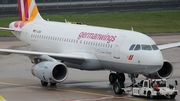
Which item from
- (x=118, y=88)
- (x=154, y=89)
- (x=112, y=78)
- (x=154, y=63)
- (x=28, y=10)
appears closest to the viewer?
(x=154, y=89)

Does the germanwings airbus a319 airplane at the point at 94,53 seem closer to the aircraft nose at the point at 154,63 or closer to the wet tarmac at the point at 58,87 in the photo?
the aircraft nose at the point at 154,63

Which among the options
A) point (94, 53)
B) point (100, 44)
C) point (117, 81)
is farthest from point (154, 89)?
point (94, 53)

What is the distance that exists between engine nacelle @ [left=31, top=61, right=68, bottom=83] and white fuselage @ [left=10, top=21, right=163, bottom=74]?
2.25 meters

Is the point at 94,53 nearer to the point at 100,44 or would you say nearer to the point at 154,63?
the point at 100,44

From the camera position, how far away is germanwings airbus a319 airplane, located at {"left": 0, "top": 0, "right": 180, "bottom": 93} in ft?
123

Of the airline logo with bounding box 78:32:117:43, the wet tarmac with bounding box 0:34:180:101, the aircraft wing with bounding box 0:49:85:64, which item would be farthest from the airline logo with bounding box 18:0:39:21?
the aircraft wing with bounding box 0:49:85:64

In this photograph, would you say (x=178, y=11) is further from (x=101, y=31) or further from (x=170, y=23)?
(x=101, y=31)

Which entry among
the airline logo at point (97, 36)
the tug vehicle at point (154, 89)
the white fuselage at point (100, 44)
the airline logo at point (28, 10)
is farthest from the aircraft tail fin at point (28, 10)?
the tug vehicle at point (154, 89)

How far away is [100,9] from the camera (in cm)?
10025

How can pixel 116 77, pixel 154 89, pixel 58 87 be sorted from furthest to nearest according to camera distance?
pixel 116 77, pixel 58 87, pixel 154 89

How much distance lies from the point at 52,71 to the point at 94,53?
3578 millimetres

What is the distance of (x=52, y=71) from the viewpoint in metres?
38.8

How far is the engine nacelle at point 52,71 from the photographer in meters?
38.8

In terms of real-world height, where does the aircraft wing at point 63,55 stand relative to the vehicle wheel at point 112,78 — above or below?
above
